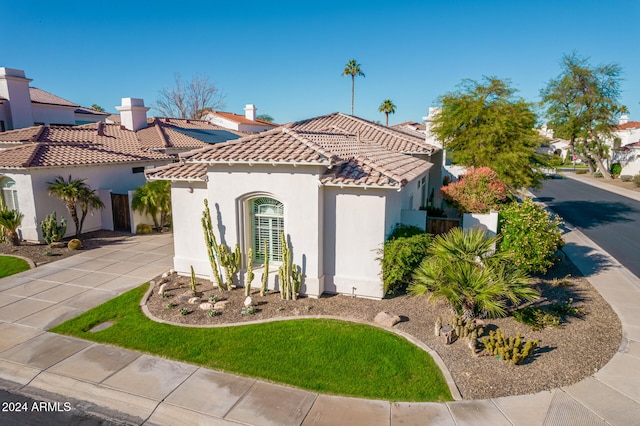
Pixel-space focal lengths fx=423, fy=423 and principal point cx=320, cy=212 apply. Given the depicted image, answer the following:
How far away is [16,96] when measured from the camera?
2689 centimetres

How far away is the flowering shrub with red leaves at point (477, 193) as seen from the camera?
15.4 meters

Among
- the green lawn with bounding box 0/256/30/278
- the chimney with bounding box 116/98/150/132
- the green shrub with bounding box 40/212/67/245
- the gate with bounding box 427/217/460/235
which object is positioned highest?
the chimney with bounding box 116/98/150/132

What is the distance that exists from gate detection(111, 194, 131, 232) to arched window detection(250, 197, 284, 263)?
10307 millimetres

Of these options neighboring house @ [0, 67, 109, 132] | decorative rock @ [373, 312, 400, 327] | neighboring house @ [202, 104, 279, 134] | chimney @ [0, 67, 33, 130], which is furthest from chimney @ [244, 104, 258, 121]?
decorative rock @ [373, 312, 400, 327]

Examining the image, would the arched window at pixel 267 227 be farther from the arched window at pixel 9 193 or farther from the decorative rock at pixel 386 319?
the arched window at pixel 9 193

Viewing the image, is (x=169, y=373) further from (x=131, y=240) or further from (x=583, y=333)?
(x=131, y=240)

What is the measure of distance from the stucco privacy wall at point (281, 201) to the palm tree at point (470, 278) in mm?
3182

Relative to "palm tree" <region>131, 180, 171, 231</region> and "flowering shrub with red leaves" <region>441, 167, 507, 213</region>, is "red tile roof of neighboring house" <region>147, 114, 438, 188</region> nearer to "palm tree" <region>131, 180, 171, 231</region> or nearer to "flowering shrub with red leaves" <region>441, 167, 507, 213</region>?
"flowering shrub with red leaves" <region>441, 167, 507, 213</region>

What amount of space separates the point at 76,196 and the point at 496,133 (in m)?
19.0

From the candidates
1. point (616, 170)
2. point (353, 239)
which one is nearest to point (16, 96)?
point (353, 239)

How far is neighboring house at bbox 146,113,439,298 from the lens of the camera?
38.3 ft

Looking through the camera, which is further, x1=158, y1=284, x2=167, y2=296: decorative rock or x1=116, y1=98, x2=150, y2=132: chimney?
x1=116, y1=98, x2=150, y2=132: chimney

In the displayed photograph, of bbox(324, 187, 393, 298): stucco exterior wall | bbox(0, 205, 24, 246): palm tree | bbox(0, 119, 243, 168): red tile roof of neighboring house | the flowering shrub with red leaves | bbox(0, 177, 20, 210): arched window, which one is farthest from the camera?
bbox(0, 119, 243, 168): red tile roof of neighboring house

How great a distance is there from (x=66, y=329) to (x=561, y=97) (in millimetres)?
52886
